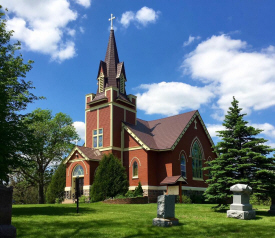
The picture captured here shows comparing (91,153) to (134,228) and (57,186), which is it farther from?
(134,228)

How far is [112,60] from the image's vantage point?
35.6m

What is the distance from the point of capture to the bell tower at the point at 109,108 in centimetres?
3177

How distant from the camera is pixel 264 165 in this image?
17.6 meters

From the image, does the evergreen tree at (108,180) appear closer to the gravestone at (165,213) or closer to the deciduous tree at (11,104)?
the deciduous tree at (11,104)

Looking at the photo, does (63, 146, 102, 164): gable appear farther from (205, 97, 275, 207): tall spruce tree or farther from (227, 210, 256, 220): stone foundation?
(227, 210, 256, 220): stone foundation

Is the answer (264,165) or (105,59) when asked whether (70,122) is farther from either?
(264,165)

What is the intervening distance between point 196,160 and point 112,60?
47.0 feet

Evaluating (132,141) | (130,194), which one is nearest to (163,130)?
(132,141)

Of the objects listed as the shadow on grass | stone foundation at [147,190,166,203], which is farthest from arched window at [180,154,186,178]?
the shadow on grass

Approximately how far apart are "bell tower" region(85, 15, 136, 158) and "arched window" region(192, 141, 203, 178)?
7270 millimetres

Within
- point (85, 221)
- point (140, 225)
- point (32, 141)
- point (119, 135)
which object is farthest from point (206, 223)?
point (119, 135)

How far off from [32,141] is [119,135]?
48.9ft

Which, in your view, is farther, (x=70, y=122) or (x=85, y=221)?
(x=70, y=122)

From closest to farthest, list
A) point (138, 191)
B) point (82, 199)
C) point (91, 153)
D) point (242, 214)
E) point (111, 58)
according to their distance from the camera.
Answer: point (242, 214), point (138, 191), point (82, 199), point (91, 153), point (111, 58)
